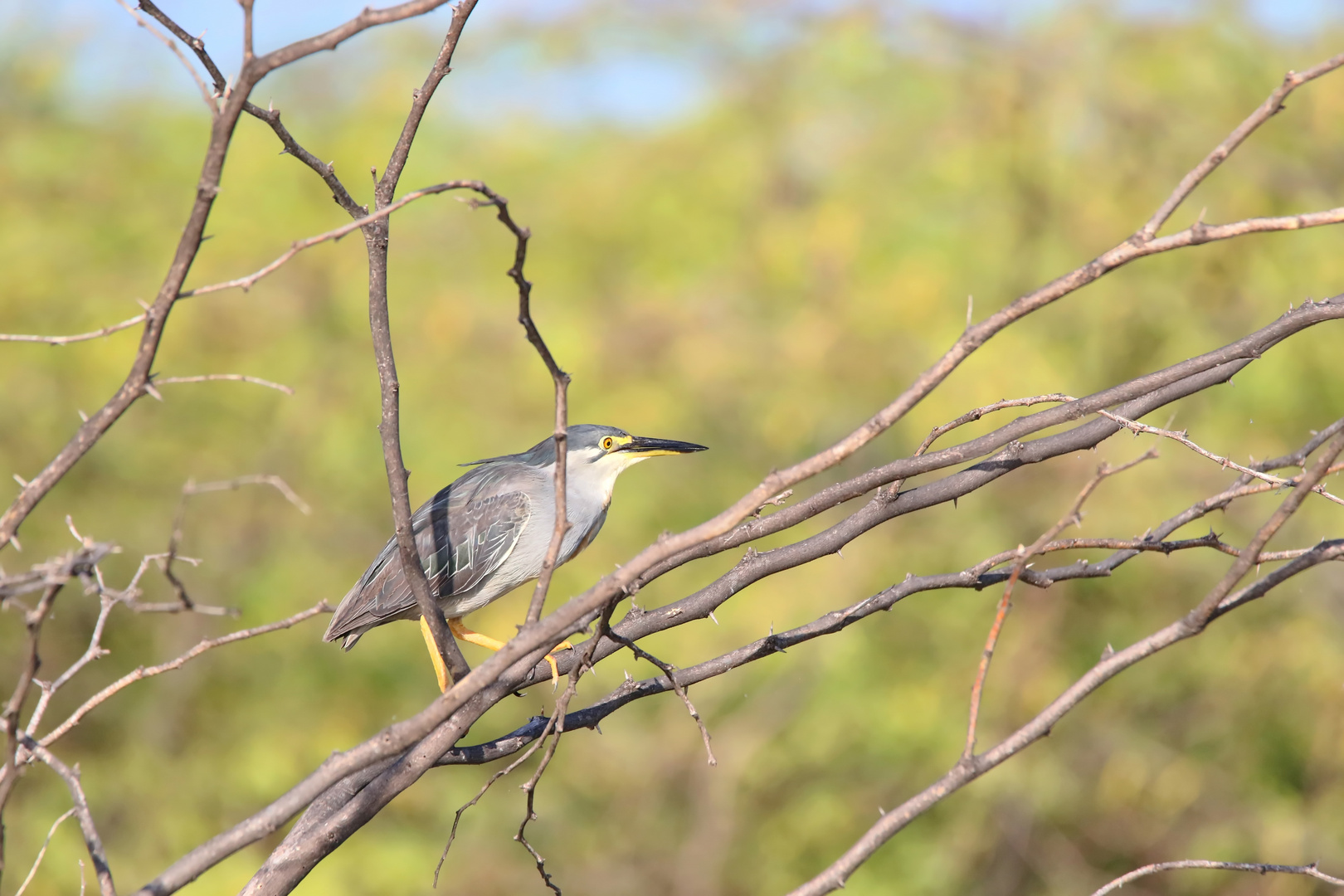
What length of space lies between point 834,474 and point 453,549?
4.75 m

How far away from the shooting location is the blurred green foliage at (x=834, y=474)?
834 centimetres

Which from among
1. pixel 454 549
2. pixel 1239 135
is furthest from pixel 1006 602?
pixel 454 549

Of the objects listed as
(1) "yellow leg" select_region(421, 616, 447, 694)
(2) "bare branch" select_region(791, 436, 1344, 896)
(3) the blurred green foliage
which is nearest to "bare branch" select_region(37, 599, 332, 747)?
(2) "bare branch" select_region(791, 436, 1344, 896)

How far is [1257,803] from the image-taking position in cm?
869

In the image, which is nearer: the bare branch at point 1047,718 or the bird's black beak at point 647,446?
the bare branch at point 1047,718

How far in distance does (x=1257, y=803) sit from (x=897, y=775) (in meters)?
2.76

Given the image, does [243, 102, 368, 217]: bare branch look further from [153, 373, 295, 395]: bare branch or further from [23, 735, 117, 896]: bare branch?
[23, 735, 117, 896]: bare branch

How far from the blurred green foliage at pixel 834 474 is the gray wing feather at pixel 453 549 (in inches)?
147

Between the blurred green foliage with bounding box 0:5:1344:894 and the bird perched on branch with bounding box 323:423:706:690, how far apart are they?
348 cm

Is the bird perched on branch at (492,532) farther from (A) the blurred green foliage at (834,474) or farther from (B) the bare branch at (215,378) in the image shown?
(A) the blurred green foliage at (834,474)

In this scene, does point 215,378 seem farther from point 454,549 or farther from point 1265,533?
point 454,549

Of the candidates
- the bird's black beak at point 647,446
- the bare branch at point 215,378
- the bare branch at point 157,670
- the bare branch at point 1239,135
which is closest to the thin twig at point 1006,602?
the bare branch at point 1239,135

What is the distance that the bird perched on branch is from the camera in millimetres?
4723

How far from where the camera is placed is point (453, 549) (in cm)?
486
